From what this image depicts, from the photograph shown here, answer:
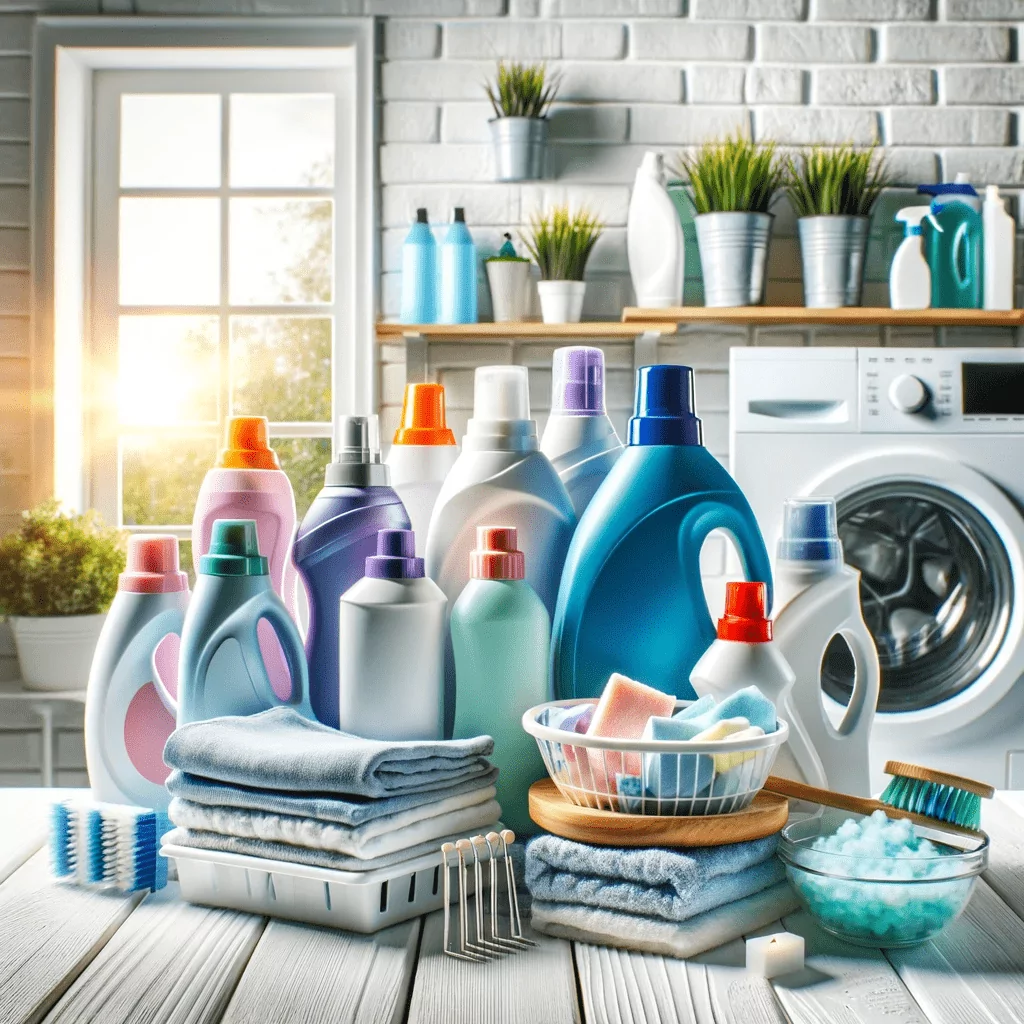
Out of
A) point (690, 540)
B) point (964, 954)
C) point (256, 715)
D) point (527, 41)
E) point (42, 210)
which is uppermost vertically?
point (527, 41)

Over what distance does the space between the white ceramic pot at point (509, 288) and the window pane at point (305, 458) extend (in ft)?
2.19

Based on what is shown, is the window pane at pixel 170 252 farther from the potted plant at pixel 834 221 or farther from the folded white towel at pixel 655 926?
the folded white towel at pixel 655 926

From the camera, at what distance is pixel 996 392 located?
233cm

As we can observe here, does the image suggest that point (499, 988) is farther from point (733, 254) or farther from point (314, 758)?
point (733, 254)

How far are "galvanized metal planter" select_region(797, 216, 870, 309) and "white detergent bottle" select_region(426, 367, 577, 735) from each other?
1966 millimetres

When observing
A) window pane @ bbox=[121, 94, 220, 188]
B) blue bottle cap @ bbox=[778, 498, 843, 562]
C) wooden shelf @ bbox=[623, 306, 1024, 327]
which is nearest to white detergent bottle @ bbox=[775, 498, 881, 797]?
blue bottle cap @ bbox=[778, 498, 843, 562]

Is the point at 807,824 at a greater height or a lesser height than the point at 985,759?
greater

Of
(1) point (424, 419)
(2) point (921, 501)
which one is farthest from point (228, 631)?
(2) point (921, 501)

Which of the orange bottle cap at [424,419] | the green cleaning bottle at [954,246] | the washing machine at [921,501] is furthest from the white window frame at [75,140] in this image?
the orange bottle cap at [424,419]

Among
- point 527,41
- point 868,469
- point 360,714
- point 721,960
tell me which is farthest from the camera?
point 527,41

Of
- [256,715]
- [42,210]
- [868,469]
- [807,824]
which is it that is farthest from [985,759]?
[42,210]

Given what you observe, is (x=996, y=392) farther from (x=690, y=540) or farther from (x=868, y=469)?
(x=690, y=540)

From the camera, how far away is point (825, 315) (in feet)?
8.36

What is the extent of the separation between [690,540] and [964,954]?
0.28 meters
